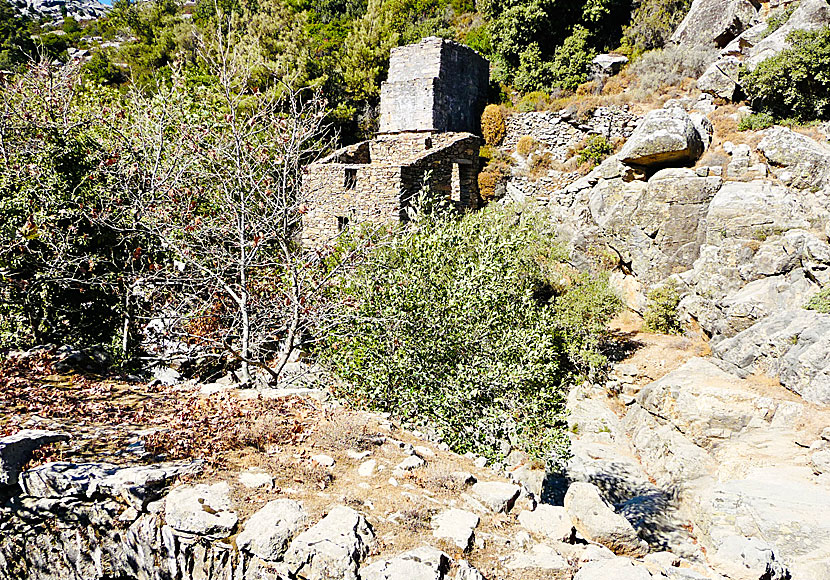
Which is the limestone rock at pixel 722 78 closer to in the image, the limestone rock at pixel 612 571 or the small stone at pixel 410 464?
the small stone at pixel 410 464

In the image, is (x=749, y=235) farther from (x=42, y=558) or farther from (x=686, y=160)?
(x=42, y=558)

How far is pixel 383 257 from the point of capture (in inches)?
367

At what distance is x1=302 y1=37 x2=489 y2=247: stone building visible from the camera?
14.3 metres

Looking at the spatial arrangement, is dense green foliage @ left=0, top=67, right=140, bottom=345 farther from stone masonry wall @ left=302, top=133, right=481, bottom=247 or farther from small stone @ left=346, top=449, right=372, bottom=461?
small stone @ left=346, top=449, right=372, bottom=461

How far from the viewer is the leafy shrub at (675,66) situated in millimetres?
20625

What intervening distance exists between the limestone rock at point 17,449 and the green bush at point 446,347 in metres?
3.80

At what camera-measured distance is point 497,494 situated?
196 inches

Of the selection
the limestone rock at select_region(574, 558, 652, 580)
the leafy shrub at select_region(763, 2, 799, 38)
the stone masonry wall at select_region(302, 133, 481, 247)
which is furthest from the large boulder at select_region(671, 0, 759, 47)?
the limestone rock at select_region(574, 558, 652, 580)

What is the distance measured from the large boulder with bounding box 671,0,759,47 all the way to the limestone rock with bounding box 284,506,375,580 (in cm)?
2434

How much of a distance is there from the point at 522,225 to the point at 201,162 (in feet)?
26.1

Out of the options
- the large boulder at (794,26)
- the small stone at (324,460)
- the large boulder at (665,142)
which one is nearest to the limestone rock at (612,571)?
the small stone at (324,460)

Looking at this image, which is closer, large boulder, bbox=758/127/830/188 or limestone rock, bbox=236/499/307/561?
limestone rock, bbox=236/499/307/561

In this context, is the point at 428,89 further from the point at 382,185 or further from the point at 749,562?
the point at 749,562

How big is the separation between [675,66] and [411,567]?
75.7 ft
